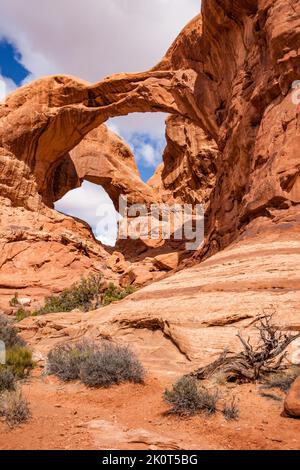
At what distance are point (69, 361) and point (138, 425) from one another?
2712 millimetres

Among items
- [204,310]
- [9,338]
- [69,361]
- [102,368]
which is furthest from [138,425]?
[9,338]

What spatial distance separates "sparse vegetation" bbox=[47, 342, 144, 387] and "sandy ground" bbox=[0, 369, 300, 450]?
0.92 feet

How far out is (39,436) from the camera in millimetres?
4055

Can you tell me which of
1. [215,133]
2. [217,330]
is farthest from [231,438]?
[215,133]

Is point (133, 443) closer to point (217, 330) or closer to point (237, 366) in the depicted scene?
point (237, 366)

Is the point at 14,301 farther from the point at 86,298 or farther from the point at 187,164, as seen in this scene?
the point at 187,164

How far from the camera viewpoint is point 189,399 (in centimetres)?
484

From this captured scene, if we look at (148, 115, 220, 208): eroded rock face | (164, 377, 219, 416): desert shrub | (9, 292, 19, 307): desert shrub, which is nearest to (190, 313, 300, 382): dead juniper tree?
(164, 377, 219, 416): desert shrub

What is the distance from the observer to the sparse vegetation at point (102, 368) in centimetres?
621

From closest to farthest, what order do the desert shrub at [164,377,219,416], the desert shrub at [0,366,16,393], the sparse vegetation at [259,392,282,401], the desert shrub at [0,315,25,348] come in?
1. the desert shrub at [164,377,219,416]
2. the sparse vegetation at [259,392,282,401]
3. the desert shrub at [0,366,16,393]
4. the desert shrub at [0,315,25,348]

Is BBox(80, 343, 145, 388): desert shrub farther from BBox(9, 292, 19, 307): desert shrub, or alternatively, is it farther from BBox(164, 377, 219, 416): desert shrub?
BBox(9, 292, 19, 307): desert shrub

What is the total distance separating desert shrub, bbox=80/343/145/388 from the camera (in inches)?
244

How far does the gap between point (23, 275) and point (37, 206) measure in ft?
21.8

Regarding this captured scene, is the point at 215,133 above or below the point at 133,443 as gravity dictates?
Result: above
